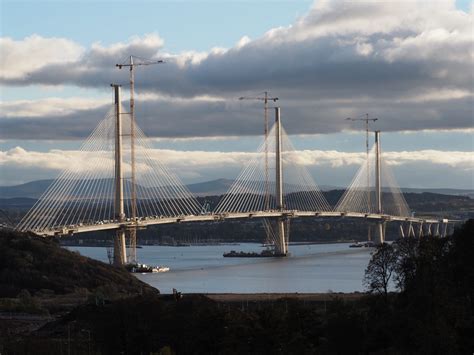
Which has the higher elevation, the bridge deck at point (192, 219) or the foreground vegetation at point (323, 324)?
the bridge deck at point (192, 219)

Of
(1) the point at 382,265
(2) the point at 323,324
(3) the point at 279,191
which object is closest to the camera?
(2) the point at 323,324

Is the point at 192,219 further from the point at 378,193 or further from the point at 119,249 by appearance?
the point at 378,193

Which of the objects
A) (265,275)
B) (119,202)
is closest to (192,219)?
(119,202)

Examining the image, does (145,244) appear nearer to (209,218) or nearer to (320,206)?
(320,206)

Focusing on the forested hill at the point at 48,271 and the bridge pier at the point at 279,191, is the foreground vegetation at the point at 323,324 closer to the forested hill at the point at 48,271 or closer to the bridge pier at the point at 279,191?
the forested hill at the point at 48,271

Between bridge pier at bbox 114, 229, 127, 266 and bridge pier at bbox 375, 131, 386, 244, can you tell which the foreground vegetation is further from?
bridge pier at bbox 375, 131, 386, 244

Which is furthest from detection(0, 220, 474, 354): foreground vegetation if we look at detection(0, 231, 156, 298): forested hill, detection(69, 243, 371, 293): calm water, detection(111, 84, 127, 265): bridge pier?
detection(111, 84, 127, 265): bridge pier

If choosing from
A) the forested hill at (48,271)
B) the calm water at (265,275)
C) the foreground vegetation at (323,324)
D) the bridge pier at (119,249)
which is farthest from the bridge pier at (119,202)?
the foreground vegetation at (323,324)

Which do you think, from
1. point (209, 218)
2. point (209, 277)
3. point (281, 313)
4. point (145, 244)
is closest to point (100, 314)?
point (281, 313)
